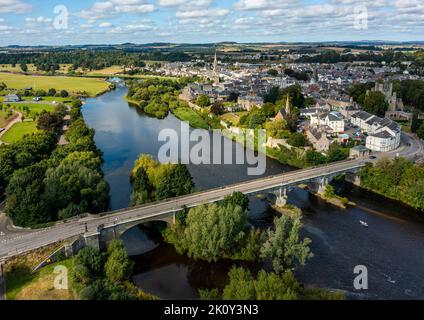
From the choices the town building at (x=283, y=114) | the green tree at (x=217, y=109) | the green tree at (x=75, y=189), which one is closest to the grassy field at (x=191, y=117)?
the green tree at (x=217, y=109)

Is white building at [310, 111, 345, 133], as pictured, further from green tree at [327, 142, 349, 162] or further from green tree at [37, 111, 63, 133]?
green tree at [37, 111, 63, 133]

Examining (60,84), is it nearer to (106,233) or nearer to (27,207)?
(27,207)

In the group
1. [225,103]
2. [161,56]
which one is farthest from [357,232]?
[161,56]

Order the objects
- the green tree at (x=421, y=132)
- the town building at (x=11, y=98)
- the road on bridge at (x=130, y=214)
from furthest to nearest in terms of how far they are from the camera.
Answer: the town building at (x=11, y=98) → the green tree at (x=421, y=132) → the road on bridge at (x=130, y=214)

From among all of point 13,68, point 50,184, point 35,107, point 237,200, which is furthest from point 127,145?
point 13,68

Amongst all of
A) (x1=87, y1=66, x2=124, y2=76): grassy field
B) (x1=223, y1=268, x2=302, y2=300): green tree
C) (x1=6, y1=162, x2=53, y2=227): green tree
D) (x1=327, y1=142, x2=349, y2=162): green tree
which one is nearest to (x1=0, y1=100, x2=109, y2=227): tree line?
(x1=6, y1=162, x2=53, y2=227): green tree

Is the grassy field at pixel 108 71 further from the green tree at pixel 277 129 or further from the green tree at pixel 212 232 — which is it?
the green tree at pixel 212 232
